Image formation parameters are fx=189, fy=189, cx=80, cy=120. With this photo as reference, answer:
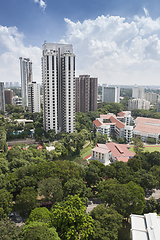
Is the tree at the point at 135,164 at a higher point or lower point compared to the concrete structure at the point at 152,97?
lower

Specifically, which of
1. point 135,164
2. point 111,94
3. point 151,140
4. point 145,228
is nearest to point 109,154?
point 135,164

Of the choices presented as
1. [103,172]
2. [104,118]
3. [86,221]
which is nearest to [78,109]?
[104,118]

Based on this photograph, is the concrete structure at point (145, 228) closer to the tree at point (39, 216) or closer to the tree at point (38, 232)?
the tree at point (38, 232)

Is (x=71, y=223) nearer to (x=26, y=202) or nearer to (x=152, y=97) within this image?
(x=26, y=202)

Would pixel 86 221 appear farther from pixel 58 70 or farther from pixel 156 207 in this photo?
pixel 58 70

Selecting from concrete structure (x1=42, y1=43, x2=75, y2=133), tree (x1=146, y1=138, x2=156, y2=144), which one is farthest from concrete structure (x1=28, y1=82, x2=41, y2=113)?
tree (x1=146, y1=138, x2=156, y2=144)

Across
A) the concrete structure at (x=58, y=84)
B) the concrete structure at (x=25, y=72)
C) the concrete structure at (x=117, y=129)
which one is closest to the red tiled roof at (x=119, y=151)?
the concrete structure at (x=117, y=129)
